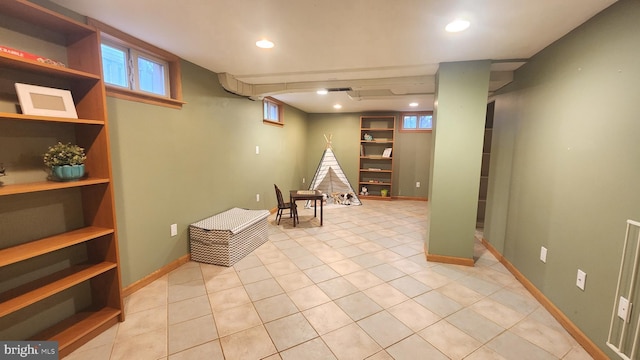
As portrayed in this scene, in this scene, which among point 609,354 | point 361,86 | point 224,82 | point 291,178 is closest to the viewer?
point 609,354

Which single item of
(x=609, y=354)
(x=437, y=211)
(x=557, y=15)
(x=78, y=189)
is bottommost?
(x=609, y=354)

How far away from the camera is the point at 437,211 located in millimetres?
2941

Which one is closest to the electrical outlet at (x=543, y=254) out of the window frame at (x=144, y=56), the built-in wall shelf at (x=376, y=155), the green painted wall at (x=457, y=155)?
the green painted wall at (x=457, y=155)

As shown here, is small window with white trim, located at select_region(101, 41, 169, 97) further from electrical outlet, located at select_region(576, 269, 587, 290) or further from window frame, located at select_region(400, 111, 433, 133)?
window frame, located at select_region(400, 111, 433, 133)

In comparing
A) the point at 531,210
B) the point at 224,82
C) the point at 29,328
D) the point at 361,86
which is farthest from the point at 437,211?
the point at 29,328

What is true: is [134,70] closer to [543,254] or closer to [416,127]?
[543,254]

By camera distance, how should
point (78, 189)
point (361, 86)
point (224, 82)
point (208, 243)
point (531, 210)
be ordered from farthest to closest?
1. point (361, 86)
2. point (224, 82)
3. point (208, 243)
4. point (531, 210)
5. point (78, 189)

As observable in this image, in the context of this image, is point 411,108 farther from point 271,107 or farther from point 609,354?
point 609,354

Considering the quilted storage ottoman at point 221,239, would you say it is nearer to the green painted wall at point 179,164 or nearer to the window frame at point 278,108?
the green painted wall at point 179,164

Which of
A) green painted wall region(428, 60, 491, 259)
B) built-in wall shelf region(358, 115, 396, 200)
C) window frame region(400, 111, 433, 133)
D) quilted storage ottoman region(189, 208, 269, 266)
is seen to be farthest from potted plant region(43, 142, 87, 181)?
window frame region(400, 111, 433, 133)

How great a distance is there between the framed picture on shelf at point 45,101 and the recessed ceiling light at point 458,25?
275cm

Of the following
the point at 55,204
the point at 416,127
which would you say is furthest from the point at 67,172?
the point at 416,127

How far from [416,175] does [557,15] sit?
5003mm

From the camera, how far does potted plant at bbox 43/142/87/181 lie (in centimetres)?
161
